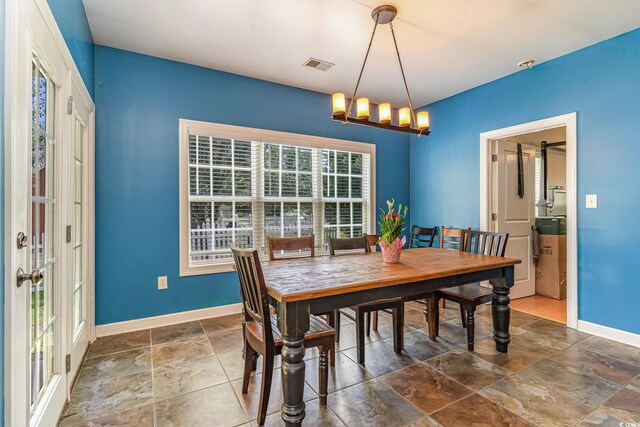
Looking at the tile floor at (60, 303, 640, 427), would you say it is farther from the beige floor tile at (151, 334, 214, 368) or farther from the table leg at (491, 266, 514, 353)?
the table leg at (491, 266, 514, 353)

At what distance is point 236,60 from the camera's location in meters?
3.29

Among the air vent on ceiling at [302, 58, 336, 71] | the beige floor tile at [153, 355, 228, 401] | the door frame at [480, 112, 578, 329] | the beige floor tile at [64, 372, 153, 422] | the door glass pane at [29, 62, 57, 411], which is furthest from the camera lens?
the air vent on ceiling at [302, 58, 336, 71]

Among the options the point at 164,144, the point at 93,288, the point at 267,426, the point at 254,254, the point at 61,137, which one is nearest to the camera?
the point at 254,254

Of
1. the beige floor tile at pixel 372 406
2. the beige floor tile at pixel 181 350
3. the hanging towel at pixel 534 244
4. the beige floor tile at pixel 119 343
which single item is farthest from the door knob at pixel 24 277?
the hanging towel at pixel 534 244

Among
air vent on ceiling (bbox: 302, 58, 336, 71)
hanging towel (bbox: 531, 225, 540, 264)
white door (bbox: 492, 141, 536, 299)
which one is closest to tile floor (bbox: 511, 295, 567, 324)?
white door (bbox: 492, 141, 536, 299)

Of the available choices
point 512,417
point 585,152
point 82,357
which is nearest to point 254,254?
point 512,417

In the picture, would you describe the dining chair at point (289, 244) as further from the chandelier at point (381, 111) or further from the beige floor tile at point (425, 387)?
the chandelier at point (381, 111)

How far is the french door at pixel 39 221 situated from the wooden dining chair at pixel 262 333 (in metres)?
0.86

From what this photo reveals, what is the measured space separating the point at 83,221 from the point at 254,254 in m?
1.97

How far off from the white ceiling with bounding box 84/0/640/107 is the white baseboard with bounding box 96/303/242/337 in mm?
2604

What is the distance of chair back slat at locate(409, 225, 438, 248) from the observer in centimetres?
412

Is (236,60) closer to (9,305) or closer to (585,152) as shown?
(9,305)

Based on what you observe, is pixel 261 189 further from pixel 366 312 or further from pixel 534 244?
pixel 534 244

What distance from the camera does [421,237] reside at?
484 cm
